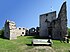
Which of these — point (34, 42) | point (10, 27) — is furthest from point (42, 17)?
point (34, 42)

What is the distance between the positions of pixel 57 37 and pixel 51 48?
2112 cm

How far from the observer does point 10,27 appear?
38219 millimetres

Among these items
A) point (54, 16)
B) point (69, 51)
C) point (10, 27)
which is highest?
point (54, 16)

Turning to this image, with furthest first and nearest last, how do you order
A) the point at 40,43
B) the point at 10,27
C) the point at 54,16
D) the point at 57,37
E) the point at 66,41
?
the point at 54,16 → the point at 57,37 → the point at 10,27 → the point at 66,41 → the point at 40,43

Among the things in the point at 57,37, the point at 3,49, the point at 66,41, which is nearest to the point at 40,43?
the point at 3,49

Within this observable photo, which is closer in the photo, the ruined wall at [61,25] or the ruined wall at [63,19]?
the ruined wall at [63,19]

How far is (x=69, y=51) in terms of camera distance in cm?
→ 2456

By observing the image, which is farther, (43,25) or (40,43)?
(43,25)

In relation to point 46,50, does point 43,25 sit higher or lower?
higher

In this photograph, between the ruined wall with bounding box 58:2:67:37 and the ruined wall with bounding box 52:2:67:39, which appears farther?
the ruined wall with bounding box 52:2:67:39

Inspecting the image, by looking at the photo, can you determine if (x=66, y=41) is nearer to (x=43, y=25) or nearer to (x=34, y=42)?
(x=34, y=42)

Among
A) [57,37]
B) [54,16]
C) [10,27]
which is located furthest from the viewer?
[54,16]

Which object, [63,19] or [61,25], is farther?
[61,25]

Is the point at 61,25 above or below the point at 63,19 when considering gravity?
below
